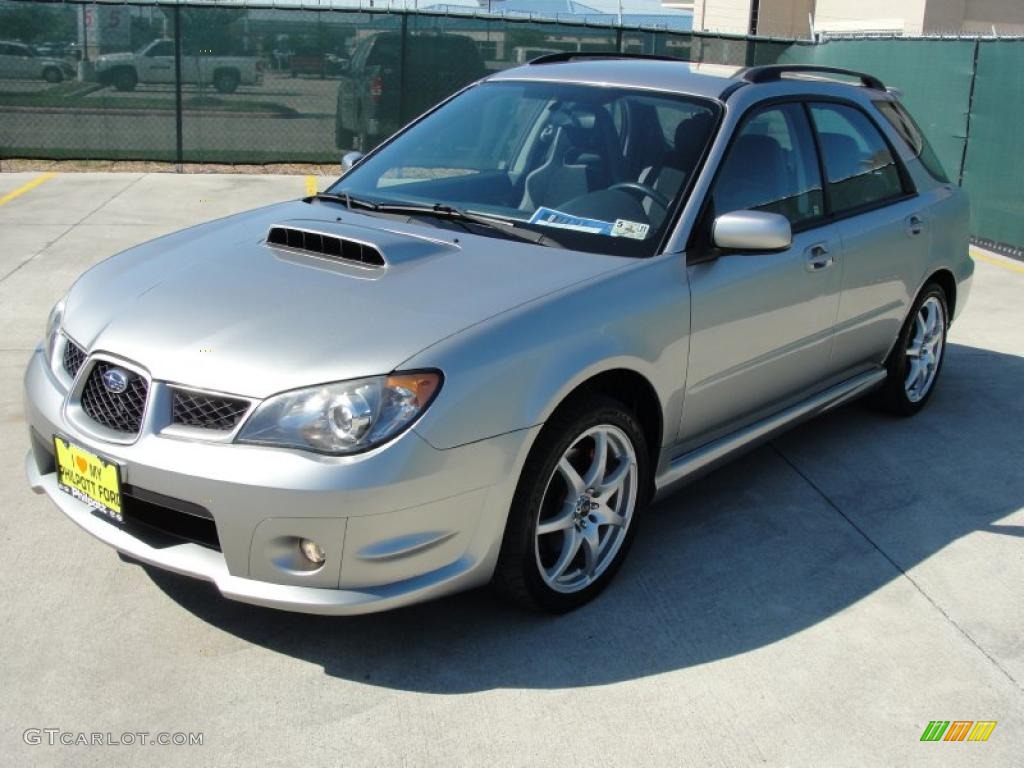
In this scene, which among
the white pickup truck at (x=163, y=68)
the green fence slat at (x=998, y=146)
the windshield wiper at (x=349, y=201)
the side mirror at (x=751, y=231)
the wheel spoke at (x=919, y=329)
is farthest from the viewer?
the white pickup truck at (x=163, y=68)

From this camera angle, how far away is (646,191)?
436 cm

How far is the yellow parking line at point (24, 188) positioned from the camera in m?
11.3

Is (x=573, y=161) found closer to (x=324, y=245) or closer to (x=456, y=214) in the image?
(x=456, y=214)

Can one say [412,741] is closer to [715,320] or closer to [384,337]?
[384,337]

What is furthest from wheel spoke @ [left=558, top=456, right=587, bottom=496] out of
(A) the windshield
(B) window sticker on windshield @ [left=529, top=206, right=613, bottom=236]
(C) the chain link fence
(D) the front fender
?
(C) the chain link fence

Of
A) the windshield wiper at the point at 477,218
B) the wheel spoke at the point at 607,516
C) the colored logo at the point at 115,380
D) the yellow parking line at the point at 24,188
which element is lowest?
the wheel spoke at the point at 607,516

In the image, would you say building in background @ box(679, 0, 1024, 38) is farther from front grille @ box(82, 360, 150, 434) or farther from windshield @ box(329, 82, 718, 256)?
front grille @ box(82, 360, 150, 434)

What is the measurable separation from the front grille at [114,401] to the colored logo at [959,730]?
244cm

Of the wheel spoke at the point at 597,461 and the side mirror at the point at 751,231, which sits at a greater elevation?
the side mirror at the point at 751,231

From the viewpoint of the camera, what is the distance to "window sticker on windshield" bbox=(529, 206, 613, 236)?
422cm

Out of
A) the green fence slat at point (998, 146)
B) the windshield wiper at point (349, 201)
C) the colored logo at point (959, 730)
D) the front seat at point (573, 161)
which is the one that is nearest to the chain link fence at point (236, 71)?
the green fence slat at point (998, 146)

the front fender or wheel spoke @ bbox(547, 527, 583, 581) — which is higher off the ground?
the front fender

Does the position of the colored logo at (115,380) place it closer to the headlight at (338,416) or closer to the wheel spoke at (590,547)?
the headlight at (338,416)

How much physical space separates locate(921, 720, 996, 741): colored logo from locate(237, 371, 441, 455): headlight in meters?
1.73
